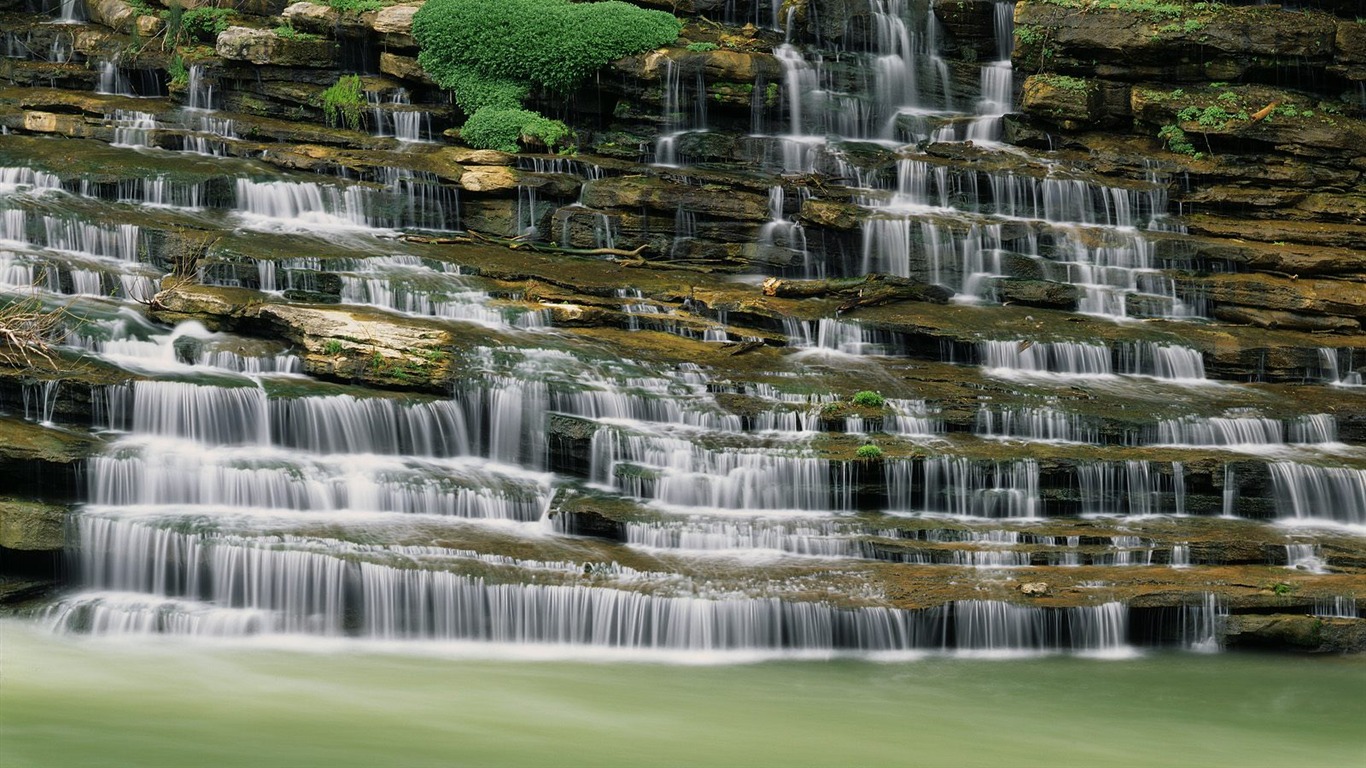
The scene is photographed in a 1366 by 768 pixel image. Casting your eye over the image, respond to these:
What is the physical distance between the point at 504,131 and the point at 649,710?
1532 cm

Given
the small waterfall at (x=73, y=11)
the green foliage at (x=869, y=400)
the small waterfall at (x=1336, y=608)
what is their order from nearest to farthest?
1. the small waterfall at (x=1336, y=608)
2. the green foliage at (x=869, y=400)
3. the small waterfall at (x=73, y=11)

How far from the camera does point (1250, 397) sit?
18672mm

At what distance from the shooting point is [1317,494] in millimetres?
16203

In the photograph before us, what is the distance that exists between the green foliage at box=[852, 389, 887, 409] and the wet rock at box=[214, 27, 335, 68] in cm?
1416

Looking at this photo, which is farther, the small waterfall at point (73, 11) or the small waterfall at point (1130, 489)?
the small waterfall at point (73, 11)

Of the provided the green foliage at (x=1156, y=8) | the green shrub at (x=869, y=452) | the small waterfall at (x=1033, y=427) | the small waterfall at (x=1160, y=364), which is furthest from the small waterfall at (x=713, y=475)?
the green foliage at (x=1156, y=8)

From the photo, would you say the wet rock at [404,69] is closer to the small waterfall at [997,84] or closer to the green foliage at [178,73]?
the green foliage at [178,73]

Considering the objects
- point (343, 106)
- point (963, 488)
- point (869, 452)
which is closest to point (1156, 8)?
point (963, 488)

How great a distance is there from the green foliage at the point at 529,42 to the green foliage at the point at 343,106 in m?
1.48

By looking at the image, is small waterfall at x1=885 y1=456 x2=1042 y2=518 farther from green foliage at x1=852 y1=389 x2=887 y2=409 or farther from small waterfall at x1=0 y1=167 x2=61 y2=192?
small waterfall at x1=0 y1=167 x2=61 y2=192

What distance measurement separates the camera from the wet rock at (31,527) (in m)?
12.8

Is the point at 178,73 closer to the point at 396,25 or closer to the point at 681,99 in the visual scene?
the point at 396,25

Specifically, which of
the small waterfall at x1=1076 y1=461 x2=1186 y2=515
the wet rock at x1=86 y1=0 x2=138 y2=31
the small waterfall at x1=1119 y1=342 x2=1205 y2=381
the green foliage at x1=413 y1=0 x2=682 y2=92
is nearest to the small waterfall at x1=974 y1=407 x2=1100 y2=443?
the small waterfall at x1=1076 y1=461 x2=1186 y2=515

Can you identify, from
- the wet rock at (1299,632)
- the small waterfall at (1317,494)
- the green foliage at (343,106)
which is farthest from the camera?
the green foliage at (343,106)
